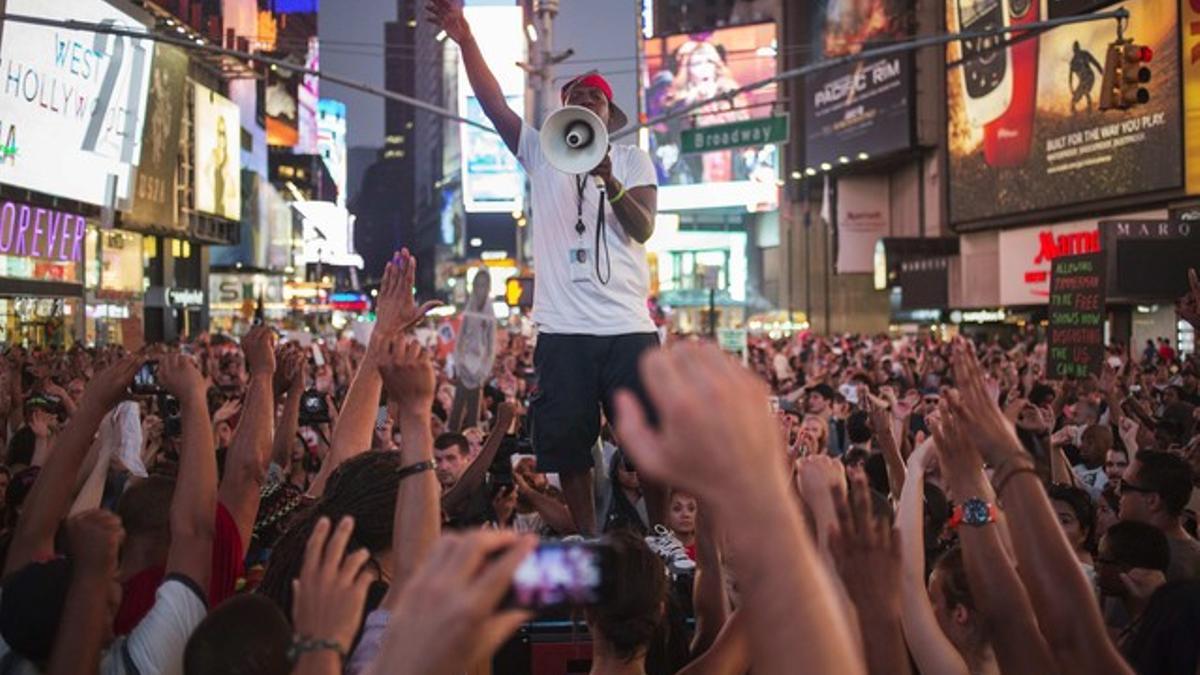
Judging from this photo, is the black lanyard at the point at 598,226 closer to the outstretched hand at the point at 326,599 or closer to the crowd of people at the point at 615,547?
the crowd of people at the point at 615,547

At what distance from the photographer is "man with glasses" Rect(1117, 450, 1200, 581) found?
20.0 feet

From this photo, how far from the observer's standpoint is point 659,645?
3.70 meters

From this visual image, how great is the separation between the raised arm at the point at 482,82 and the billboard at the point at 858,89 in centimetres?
5046

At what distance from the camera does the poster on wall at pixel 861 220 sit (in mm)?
63250

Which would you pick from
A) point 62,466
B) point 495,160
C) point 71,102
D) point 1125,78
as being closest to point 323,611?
point 62,466

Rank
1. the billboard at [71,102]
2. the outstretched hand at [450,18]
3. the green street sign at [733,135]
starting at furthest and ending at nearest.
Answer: the billboard at [71,102]
the green street sign at [733,135]
the outstretched hand at [450,18]

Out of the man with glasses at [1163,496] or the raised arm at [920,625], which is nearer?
the raised arm at [920,625]

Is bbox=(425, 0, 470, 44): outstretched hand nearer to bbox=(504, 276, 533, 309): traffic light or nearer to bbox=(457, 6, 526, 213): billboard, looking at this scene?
bbox=(504, 276, 533, 309): traffic light

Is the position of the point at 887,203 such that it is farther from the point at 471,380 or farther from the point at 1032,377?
the point at 471,380

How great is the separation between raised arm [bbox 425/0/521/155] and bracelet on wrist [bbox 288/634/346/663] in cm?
381

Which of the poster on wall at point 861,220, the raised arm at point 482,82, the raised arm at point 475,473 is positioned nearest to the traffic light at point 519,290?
the raised arm at point 475,473

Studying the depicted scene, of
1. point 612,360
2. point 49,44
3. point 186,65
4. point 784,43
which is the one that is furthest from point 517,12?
point 612,360

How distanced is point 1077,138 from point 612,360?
37.4m

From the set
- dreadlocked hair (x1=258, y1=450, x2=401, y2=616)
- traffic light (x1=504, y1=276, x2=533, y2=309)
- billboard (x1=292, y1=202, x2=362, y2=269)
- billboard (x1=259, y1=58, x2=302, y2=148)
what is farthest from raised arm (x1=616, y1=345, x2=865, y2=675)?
billboard (x1=259, y1=58, x2=302, y2=148)
